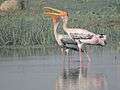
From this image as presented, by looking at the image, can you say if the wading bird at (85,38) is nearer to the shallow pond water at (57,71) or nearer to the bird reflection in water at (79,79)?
the shallow pond water at (57,71)

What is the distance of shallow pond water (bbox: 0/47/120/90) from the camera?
48.3 feet

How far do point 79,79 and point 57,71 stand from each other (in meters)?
→ 1.95

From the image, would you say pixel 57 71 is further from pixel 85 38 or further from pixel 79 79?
pixel 85 38

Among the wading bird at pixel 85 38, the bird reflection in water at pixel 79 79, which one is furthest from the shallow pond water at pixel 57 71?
the wading bird at pixel 85 38

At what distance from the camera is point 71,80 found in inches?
612

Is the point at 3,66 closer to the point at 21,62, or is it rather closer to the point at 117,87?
the point at 21,62

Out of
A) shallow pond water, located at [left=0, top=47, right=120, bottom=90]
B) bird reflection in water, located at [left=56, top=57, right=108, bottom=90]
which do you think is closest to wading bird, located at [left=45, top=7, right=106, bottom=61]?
shallow pond water, located at [left=0, top=47, right=120, bottom=90]

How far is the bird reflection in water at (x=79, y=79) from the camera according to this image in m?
14.3

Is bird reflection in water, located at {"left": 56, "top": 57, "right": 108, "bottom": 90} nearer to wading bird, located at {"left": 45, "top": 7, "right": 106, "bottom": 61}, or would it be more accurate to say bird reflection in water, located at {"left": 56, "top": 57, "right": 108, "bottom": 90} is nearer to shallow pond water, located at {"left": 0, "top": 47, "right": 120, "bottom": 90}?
shallow pond water, located at {"left": 0, "top": 47, "right": 120, "bottom": 90}

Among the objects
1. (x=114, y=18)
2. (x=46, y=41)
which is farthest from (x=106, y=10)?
(x=46, y=41)

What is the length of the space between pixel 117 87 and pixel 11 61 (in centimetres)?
691

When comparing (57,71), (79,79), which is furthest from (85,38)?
(79,79)

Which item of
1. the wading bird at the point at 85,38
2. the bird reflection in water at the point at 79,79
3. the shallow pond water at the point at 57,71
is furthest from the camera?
the wading bird at the point at 85,38

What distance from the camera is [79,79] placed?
15734mm
